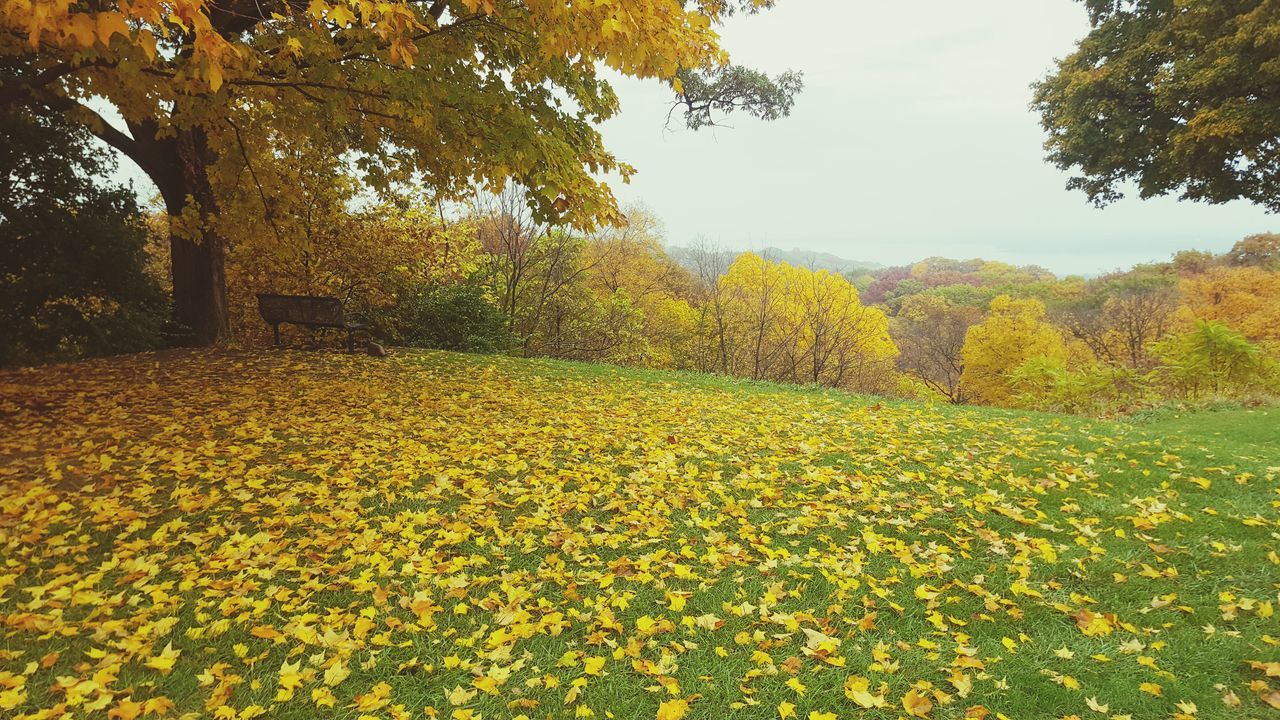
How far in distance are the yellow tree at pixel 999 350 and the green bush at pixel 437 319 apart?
79.5 ft

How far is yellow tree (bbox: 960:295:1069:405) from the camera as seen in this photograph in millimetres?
27406

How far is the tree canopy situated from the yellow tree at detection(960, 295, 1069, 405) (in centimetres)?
1600

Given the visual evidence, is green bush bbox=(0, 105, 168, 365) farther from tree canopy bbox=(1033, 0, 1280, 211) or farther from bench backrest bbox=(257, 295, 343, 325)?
tree canopy bbox=(1033, 0, 1280, 211)

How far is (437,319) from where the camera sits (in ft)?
42.2

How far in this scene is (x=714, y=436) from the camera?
6.26 metres

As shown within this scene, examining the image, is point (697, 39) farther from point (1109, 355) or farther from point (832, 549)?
point (1109, 355)

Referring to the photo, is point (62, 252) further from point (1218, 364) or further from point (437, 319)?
point (1218, 364)

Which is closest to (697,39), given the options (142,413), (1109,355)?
(142,413)

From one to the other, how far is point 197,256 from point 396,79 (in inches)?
239

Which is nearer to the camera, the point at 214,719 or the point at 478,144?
the point at 214,719

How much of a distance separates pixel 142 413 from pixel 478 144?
4.38 metres

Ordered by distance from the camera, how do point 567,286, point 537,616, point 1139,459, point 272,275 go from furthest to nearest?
point 567,286 → point 272,275 → point 1139,459 → point 537,616

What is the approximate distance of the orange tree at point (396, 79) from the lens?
4270mm

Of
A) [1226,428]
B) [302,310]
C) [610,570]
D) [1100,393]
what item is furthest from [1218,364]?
[302,310]
